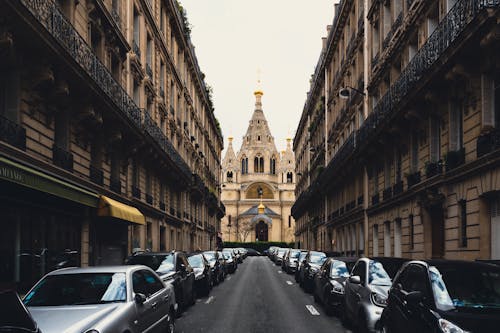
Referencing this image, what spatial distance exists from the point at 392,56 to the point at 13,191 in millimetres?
16541

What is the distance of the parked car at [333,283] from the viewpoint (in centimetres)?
1488

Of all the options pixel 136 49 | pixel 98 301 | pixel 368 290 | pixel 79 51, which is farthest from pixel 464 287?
pixel 136 49

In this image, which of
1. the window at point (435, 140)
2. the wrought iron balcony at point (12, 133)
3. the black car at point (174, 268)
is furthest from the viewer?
the window at point (435, 140)

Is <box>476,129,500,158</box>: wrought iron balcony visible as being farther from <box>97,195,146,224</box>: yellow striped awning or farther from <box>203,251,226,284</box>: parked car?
<box>203,251,226,284</box>: parked car

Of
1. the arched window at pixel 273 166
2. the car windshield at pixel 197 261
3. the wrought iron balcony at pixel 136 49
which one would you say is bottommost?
the car windshield at pixel 197 261

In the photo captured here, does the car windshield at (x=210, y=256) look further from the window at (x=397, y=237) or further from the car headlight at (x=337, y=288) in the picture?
the car headlight at (x=337, y=288)

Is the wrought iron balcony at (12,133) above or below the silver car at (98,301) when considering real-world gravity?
above

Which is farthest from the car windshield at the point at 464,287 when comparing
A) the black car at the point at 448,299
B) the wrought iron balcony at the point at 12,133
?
the wrought iron balcony at the point at 12,133

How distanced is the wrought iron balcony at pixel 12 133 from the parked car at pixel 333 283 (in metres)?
8.13

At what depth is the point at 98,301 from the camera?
8695 millimetres

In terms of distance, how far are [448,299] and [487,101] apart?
914 cm

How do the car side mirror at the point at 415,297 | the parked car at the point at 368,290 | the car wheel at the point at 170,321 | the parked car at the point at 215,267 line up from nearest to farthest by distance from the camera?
the car side mirror at the point at 415,297 → the car wheel at the point at 170,321 → the parked car at the point at 368,290 → the parked car at the point at 215,267

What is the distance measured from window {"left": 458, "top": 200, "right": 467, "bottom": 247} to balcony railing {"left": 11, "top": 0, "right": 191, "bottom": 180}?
10.9 meters

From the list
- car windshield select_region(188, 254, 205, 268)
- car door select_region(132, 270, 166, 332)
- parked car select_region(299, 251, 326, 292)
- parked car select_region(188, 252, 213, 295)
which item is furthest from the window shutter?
car windshield select_region(188, 254, 205, 268)
